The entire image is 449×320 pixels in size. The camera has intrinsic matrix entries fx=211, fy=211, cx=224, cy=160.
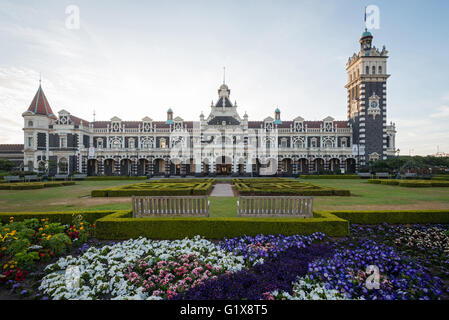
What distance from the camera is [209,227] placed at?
24.1 feet

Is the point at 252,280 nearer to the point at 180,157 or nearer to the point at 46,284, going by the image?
the point at 46,284

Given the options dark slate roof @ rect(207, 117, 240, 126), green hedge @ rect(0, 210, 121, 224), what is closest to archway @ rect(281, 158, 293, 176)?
dark slate roof @ rect(207, 117, 240, 126)

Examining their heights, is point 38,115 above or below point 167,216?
above

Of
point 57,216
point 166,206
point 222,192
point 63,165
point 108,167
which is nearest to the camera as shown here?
point 57,216

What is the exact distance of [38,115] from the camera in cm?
4619

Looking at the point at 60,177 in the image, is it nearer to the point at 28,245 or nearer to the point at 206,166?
the point at 206,166

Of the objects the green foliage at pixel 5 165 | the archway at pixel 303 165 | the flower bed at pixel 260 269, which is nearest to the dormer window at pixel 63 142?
the green foliage at pixel 5 165

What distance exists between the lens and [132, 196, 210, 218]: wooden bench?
8406 millimetres

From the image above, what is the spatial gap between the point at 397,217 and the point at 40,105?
64193 millimetres

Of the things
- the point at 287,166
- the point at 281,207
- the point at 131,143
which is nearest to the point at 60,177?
the point at 131,143

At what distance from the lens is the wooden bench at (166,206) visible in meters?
8.41

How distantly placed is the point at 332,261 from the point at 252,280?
2276 mm

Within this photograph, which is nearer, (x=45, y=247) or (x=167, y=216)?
(x=45, y=247)
